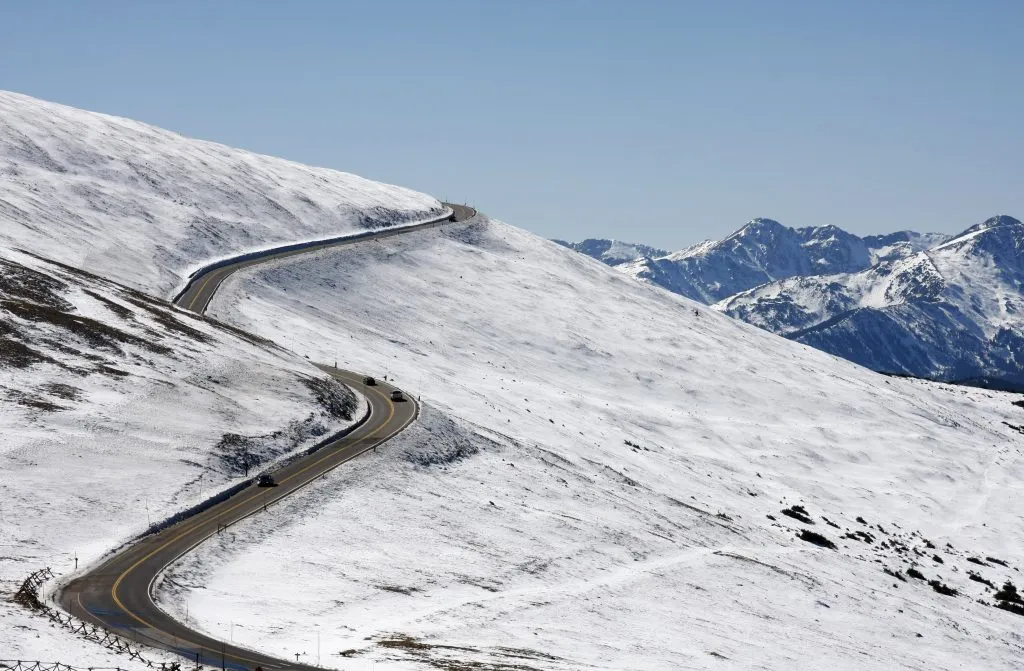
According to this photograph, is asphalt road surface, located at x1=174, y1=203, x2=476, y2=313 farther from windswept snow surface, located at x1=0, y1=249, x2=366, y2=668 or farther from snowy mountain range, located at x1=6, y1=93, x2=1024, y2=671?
windswept snow surface, located at x1=0, y1=249, x2=366, y2=668

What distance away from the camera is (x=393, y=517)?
55.9m

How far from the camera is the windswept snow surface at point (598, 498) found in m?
44.2

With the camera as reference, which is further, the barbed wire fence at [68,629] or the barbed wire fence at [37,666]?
the barbed wire fence at [68,629]

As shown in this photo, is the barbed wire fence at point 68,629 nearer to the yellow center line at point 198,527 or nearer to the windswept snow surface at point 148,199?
the yellow center line at point 198,527

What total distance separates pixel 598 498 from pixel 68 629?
1581 inches

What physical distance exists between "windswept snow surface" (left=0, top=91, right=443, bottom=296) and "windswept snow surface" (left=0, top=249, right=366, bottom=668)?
1873 centimetres

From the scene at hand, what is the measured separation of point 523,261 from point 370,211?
23212mm

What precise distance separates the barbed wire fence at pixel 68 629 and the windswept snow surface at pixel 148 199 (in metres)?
55.7

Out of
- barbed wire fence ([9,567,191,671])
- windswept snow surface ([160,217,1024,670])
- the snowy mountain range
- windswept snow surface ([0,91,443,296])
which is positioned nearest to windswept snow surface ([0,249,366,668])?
the snowy mountain range

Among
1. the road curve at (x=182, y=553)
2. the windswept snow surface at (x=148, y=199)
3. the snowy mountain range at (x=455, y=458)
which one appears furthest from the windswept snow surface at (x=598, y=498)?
the windswept snow surface at (x=148, y=199)

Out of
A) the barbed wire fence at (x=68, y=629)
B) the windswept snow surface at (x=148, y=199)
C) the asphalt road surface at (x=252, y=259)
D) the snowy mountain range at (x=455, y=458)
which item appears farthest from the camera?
the windswept snow surface at (x=148, y=199)

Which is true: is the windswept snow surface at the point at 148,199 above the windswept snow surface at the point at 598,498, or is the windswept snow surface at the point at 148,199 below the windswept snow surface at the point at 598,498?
above

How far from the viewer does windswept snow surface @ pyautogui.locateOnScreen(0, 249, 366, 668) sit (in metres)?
44.2

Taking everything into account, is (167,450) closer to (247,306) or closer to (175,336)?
(175,336)
